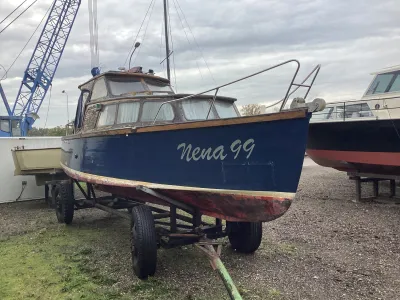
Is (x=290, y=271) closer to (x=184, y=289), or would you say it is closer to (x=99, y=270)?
(x=184, y=289)

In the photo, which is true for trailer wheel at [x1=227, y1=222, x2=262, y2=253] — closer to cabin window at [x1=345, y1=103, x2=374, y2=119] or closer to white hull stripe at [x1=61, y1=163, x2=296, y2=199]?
white hull stripe at [x1=61, y1=163, x2=296, y2=199]

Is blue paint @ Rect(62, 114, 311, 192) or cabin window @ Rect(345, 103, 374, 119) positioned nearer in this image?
blue paint @ Rect(62, 114, 311, 192)

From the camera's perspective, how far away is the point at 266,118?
135 inches

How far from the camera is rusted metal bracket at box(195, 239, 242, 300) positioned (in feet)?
10.2

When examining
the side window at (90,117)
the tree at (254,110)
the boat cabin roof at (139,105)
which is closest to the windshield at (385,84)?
the tree at (254,110)

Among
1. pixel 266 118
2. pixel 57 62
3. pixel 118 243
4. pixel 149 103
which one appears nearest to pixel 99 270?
pixel 118 243

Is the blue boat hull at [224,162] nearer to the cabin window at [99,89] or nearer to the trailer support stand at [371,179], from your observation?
the cabin window at [99,89]

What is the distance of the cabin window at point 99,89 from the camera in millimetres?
6266

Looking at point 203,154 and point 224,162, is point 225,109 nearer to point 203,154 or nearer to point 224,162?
point 203,154

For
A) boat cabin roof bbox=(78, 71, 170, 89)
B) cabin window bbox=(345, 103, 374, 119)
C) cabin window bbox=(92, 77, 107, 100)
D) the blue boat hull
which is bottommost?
the blue boat hull

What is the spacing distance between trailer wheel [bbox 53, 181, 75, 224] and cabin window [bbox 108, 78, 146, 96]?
71.9 inches

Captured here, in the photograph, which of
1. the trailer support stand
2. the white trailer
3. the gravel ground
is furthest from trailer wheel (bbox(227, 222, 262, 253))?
the white trailer

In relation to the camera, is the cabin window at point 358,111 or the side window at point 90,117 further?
the cabin window at point 358,111

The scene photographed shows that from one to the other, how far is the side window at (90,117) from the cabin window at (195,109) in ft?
5.00
